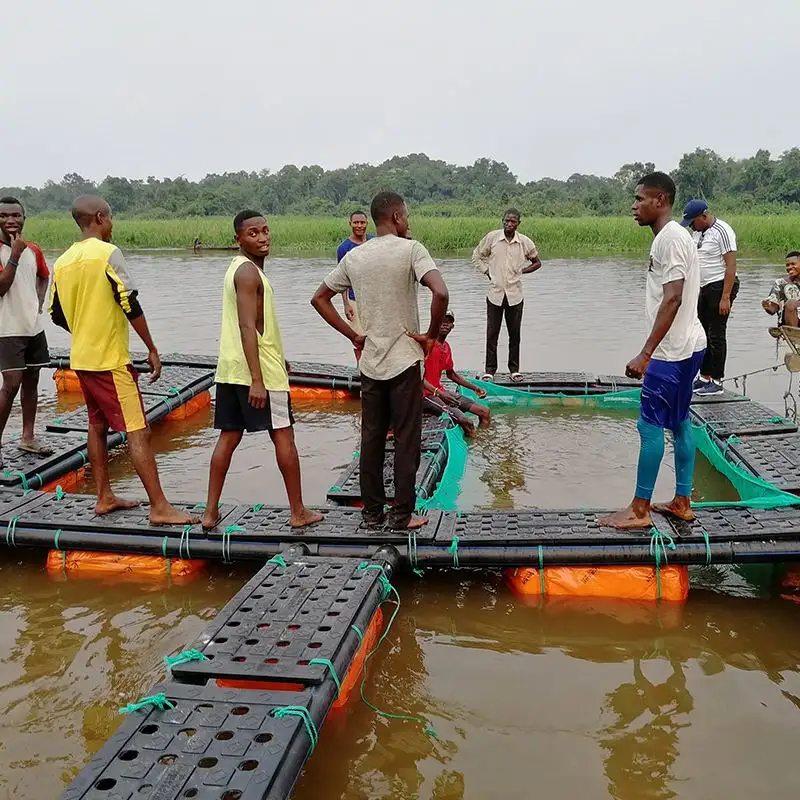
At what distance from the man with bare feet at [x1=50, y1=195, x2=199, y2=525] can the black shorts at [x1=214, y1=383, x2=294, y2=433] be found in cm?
Answer: 41

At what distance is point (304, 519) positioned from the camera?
4.11 m

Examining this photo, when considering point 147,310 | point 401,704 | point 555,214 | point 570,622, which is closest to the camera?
point 401,704

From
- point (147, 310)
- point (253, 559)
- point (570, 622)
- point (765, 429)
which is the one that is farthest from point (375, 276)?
point (147, 310)

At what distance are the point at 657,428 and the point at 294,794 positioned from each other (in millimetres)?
2377

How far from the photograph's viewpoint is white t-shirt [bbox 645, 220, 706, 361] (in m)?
3.62

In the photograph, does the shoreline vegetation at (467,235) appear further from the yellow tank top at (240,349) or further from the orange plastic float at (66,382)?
the yellow tank top at (240,349)

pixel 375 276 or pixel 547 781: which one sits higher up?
pixel 375 276

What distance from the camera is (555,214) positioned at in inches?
1534

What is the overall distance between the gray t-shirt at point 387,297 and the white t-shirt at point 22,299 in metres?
2.36

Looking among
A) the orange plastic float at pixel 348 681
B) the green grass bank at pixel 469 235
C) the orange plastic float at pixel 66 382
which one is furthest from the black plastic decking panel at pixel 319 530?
the green grass bank at pixel 469 235

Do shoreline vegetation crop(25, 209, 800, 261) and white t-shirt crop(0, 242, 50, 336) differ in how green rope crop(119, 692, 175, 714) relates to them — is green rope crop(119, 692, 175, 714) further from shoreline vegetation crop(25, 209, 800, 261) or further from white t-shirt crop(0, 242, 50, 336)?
shoreline vegetation crop(25, 209, 800, 261)

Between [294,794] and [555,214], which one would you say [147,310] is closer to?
[294,794]

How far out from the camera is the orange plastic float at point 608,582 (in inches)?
148

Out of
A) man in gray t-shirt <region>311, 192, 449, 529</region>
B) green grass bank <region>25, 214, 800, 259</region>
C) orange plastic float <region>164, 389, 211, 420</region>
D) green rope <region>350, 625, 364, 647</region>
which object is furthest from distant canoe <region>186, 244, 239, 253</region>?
green rope <region>350, 625, 364, 647</region>
